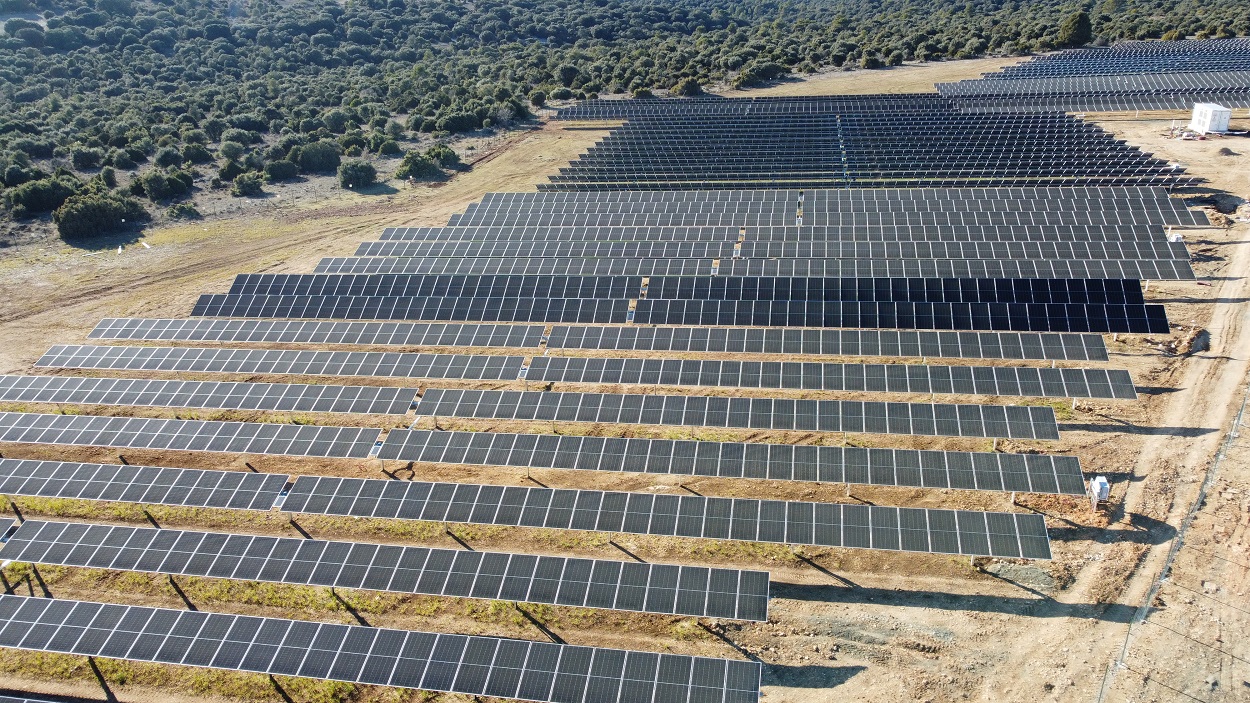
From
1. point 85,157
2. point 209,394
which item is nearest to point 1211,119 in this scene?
point 209,394

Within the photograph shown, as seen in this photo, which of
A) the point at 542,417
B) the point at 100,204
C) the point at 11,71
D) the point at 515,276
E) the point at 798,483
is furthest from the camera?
the point at 11,71

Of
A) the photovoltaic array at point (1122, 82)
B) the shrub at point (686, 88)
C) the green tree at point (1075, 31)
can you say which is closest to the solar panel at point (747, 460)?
the photovoltaic array at point (1122, 82)

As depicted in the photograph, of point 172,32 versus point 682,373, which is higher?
point 172,32

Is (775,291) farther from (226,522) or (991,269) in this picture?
(226,522)

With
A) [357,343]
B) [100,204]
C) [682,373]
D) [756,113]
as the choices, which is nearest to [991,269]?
[682,373]

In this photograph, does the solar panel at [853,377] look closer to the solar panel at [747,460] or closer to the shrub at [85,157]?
the solar panel at [747,460]

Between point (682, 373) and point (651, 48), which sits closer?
point (682, 373)
